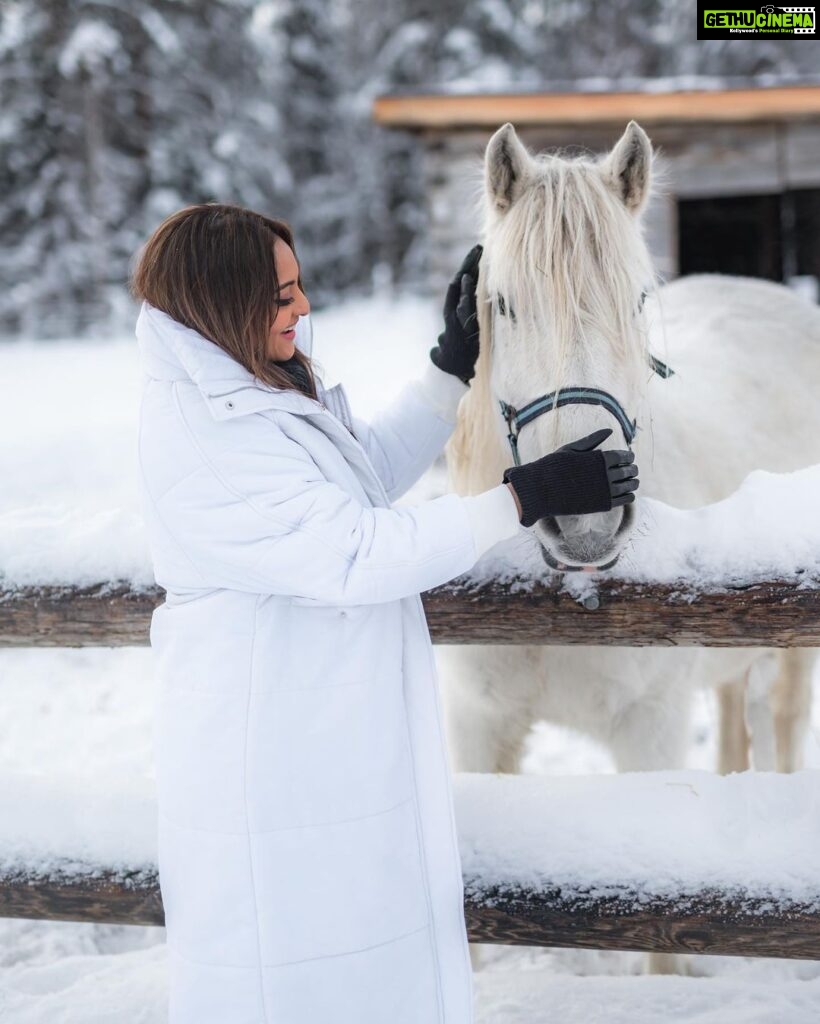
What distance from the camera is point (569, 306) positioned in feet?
5.87

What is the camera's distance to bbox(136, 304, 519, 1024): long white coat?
1.51 meters

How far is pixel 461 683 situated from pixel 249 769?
39.1 inches

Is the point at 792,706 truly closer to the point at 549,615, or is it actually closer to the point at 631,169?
the point at 549,615

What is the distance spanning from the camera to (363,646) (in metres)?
1.63

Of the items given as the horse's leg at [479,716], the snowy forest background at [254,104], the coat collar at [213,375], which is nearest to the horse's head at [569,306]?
the coat collar at [213,375]

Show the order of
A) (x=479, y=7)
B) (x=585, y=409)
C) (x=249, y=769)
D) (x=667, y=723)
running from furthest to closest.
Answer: (x=479, y=7), (x=667, y=723), (x=585, y=409), (x=249, y=769)

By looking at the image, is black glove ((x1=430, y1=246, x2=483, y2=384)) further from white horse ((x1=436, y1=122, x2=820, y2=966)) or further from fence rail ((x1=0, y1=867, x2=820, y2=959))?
fence rail ((x1=0, y1=867, x2=820, y2=959))

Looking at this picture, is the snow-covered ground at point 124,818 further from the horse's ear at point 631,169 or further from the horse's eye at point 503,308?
the horse's ear at point 631,169

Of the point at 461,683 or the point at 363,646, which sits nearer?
the point at 363,646

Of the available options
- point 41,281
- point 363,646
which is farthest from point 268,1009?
Answer: point 41,281

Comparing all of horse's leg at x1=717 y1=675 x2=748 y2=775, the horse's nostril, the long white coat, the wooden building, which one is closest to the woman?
the long white coat

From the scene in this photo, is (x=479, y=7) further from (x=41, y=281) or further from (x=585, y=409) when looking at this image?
(x=585, y=409)

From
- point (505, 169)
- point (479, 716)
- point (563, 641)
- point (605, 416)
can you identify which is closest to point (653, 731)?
point (479, 716)

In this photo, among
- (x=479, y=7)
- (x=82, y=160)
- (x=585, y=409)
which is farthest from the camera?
(x=479, y=7)
